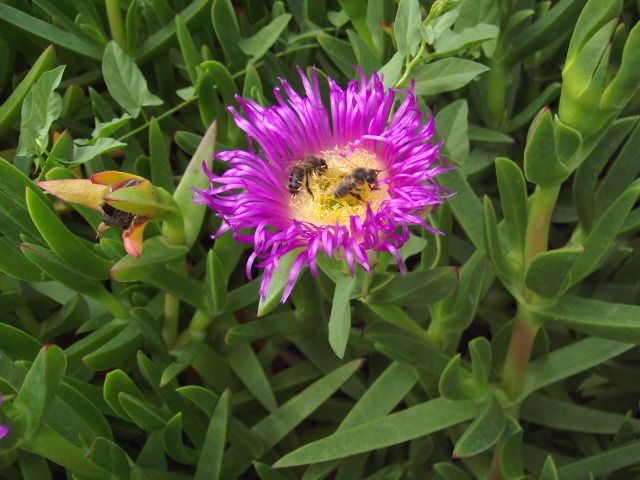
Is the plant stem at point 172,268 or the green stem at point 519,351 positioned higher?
the plant stem at point 172,268

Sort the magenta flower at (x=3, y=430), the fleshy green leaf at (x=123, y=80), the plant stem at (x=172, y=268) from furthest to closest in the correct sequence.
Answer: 1. the fleshy green leaf at (x=123, y=80)
2. the plant stem at (x=172, y=268)
3. the magenta flower at (x=3, y=430)

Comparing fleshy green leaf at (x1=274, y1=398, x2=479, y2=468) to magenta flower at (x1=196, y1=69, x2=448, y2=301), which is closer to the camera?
magenta flower at (x1=196, y1=69, x2=448, y2=301)

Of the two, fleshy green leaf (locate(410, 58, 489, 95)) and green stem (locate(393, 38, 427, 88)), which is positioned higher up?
green stem (locate(393, 38, 427, 88))

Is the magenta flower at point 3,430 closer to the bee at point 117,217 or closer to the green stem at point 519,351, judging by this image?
the bee at point 117,217

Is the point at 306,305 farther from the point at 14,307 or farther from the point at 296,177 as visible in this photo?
the point at 14,307

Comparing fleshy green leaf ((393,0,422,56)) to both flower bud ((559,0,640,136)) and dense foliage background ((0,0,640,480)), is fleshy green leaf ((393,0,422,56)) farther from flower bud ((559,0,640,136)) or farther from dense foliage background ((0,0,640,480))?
flower bud ((559,0,640,136))

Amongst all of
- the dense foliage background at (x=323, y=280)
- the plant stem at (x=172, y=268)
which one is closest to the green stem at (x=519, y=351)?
the dense foliage background at (x=323, y=280)

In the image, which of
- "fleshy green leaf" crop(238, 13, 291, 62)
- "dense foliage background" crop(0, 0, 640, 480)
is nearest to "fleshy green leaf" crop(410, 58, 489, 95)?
"dense foliage background" crop(0, 0, 640, 480)
